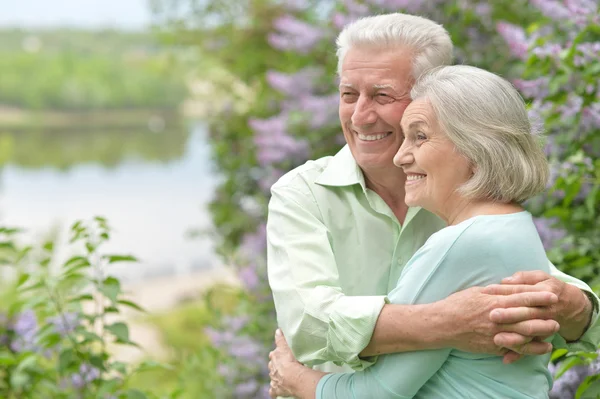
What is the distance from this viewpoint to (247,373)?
3486 millimetres

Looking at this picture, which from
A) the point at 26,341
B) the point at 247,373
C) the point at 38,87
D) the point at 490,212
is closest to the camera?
the point at 490,212

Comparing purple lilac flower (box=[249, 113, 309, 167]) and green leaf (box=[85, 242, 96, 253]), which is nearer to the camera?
green leaf (box=[85, 242, 96, 253])

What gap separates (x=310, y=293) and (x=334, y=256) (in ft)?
0.54

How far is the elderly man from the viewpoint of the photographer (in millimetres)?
1236

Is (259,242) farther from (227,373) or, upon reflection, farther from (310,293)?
(310,293)

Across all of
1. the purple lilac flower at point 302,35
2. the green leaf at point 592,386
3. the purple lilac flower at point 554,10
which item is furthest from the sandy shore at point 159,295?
the green leaf at point 592,386

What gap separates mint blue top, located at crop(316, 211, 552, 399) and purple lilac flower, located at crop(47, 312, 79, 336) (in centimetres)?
114

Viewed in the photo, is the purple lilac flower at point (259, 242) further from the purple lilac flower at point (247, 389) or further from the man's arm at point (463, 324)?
the man's arm at point (463, 324)

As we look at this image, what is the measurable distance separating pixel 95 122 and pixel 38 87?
0.83m

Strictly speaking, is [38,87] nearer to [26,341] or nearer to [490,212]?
[26,341]

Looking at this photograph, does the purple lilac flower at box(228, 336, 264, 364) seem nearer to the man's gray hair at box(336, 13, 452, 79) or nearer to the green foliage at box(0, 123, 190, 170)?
the man's gray hair at box(336, 13, 452, 79)

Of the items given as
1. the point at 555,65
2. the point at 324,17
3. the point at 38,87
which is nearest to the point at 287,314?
the point at 555,65

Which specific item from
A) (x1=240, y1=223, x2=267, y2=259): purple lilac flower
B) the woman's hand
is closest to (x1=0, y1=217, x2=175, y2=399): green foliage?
the woman's hand

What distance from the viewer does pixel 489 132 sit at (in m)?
1.29
